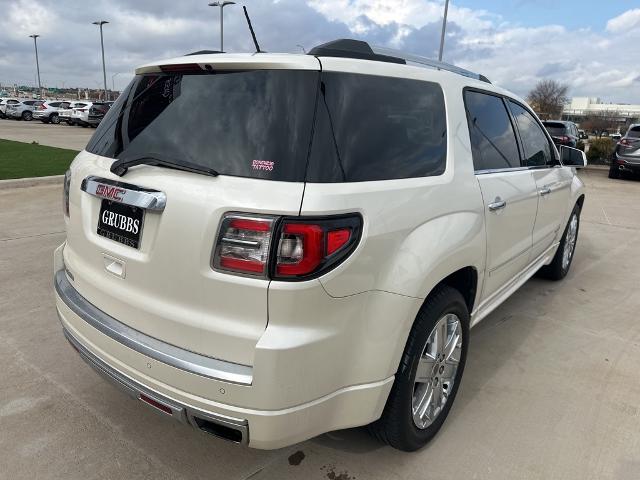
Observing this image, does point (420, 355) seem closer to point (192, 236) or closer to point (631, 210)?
point (192, 236)

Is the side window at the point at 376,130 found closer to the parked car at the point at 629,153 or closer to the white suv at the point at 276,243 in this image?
the white suv at the point at 276,243

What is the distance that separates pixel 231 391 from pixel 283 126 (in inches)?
39.0

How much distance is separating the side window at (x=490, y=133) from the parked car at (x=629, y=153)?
12.9 metres

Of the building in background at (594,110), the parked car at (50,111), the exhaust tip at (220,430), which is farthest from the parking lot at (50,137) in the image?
the building in background at (594,110)

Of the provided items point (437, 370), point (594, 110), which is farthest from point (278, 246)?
point (594, 110)

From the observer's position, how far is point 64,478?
7.61 feet

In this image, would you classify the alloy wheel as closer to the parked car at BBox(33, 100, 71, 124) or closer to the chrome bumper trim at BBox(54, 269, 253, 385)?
the chrome bumper trim at BBox(54, 269, 253, 385)

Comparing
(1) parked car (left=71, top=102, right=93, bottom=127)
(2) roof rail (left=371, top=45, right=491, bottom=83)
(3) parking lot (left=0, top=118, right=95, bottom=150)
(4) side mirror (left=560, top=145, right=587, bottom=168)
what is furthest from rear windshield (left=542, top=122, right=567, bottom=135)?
(1) parked car (left=71, top=102, right=93, bottom=127)

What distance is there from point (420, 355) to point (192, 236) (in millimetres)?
1155

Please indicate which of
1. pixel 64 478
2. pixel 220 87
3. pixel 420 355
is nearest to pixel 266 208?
pixel 220 87

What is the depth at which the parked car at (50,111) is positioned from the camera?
34250mm

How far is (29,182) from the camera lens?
9.23m

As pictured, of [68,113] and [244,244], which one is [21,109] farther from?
[244,244]

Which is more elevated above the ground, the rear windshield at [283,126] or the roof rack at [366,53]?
the roof rack at [366,53]
